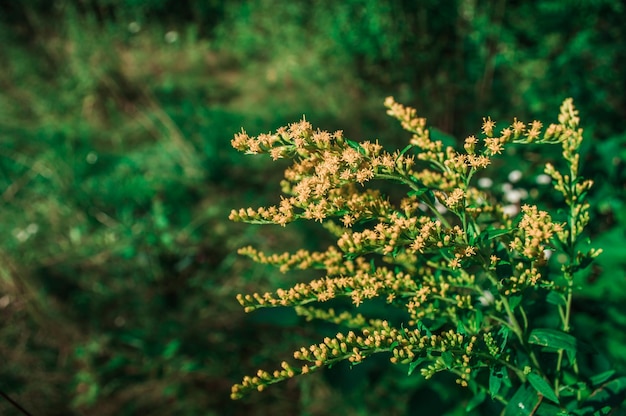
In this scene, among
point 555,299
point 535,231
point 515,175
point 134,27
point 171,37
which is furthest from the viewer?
point 171,37

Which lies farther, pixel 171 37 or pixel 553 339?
pixel 171 37

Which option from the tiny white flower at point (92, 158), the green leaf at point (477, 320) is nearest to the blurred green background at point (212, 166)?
the tiny white flower at point (92, 158)

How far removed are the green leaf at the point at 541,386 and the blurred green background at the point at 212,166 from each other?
11.6 inches

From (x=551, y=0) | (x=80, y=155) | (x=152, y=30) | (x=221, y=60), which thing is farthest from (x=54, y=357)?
(x=152, y=30)

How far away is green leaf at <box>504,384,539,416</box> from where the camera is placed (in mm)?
944

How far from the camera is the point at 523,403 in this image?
3.13 ft

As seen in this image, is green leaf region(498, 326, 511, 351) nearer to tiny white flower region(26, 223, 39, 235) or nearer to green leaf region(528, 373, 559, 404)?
green leaf region(528, 373, 559, 404)

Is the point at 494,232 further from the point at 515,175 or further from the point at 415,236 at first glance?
the point at 515,175

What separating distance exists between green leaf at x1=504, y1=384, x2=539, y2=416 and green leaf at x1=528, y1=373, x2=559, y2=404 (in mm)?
35

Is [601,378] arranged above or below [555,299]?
below

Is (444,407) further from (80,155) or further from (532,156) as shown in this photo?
(80,155)

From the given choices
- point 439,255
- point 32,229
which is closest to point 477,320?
point 439,255

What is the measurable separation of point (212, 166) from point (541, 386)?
3508mm

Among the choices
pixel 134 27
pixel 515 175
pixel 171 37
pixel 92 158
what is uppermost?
pixel 171 37
